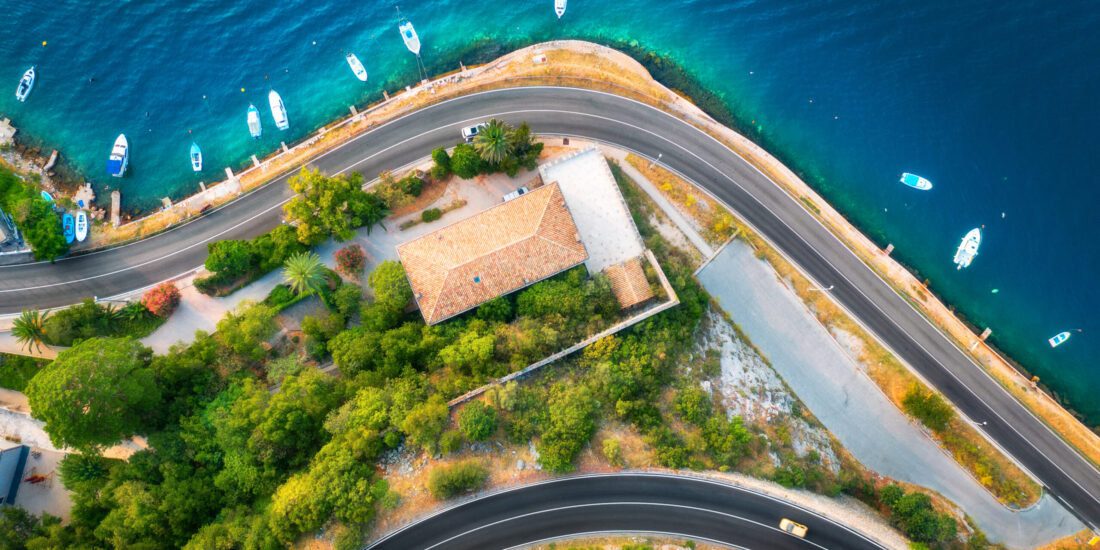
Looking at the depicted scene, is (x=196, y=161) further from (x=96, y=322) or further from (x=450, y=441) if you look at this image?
(x=450, y=441)

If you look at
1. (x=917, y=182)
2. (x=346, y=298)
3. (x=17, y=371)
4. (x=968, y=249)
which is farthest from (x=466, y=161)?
(x=968, y=249)

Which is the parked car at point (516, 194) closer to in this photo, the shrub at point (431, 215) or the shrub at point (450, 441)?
the shrub at point (431, 215)

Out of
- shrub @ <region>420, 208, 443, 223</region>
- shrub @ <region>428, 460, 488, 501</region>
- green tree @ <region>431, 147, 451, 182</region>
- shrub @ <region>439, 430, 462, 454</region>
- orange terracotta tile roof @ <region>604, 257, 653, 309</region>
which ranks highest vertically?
green tree @ <region>431, 147, 451, 182</region>

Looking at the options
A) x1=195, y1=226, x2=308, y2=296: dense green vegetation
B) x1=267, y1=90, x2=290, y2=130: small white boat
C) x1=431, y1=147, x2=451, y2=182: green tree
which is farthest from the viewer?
x1=267, y1=90, x2=290, y2=130: small white boat

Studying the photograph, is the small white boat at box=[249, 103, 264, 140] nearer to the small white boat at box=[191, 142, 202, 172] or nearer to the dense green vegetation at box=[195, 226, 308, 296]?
the small white boat at box=[191, 142, 202, 172]

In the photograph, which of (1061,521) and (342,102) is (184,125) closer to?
(342,102)

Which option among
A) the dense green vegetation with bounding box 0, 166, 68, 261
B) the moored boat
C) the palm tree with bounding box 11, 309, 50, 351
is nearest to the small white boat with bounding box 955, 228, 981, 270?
the palm tree with bounding box 11, 309, 50, 351
